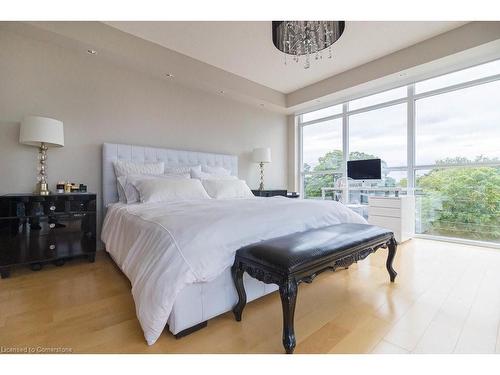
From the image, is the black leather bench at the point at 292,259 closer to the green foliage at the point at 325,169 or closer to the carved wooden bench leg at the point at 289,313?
the carved wooden bench leg at the point at 289,313

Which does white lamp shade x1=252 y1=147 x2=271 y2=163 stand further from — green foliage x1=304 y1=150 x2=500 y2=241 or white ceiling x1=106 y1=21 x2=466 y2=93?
green foliage x1=304 y1=150 x2=500 y2=241

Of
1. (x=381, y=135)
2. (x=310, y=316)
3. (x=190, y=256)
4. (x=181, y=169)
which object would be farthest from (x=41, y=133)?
(x=381, y=135)

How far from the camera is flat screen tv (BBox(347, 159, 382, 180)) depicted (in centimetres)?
385

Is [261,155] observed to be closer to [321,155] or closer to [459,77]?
[321,155]

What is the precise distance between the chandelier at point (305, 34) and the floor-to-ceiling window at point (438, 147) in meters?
2.48

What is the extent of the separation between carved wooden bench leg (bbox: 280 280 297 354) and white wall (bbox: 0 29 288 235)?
279cm

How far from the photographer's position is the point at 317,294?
1838 millimetres

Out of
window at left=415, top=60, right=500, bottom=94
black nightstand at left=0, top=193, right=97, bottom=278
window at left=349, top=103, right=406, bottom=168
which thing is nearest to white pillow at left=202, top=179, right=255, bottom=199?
black nightstand at left=0, top=193, right=97, bottom=278

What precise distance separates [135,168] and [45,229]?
1066 millimetres

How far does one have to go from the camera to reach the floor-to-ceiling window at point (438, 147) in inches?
126

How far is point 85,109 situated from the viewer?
2832 mm
